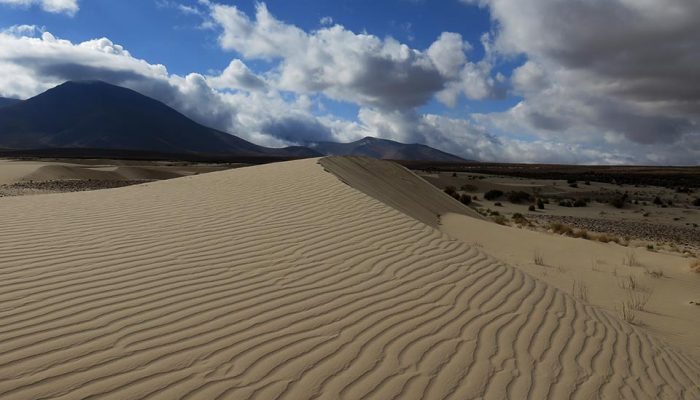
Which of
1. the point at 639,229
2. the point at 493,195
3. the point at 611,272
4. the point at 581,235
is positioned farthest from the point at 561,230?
the point at 493,195

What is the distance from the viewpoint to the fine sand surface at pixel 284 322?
2.96 m

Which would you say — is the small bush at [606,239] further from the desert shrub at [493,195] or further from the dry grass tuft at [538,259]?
the desert shrub at [493,195]

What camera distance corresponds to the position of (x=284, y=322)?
12.5ft

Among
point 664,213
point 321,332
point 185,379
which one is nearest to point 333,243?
point 321,332

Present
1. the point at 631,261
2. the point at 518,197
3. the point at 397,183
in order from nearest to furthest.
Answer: the point at 631,261
the point at 397,183
the point at 518,197

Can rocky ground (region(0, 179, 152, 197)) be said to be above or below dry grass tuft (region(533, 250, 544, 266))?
above

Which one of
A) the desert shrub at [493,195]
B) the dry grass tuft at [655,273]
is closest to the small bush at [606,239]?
the dry grass tuft at [655,273]

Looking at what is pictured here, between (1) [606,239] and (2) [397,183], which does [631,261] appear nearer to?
(1) [606,239]

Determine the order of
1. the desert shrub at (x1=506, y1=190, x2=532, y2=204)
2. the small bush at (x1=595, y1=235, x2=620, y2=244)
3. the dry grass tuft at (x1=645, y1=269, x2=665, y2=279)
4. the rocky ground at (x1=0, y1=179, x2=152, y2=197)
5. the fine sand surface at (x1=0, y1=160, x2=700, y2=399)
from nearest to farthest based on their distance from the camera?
the fine sand surface at (x1=0, y1=160, x2=700, y2=399) → the dry grass tuft at (x1=645, y1=269, x2=665, y2=279) → the small bush at (x1=595, y1=235, x2=620, y2=244) → the rocky ground at (x1=0, y1=179, x2=152, y2=197) → the desert shrub at (x1=506, y1=190, x2=532, y2=204)

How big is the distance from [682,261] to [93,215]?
34.5 ft

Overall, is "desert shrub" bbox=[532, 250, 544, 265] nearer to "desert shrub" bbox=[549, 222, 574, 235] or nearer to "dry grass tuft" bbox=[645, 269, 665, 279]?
"dry grass tuft" bbox=[645, 269, 665, 279]

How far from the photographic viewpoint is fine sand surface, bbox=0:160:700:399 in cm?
296

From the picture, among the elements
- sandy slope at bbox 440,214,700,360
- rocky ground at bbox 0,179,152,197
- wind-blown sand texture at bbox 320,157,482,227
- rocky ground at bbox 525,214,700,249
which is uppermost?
wind-blown sand texture at bbox 320,157,482,227

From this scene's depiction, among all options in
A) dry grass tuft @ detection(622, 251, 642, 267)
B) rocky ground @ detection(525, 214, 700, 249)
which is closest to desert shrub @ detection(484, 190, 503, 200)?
rocky ground @ detection(525, 214, 700, 249)
